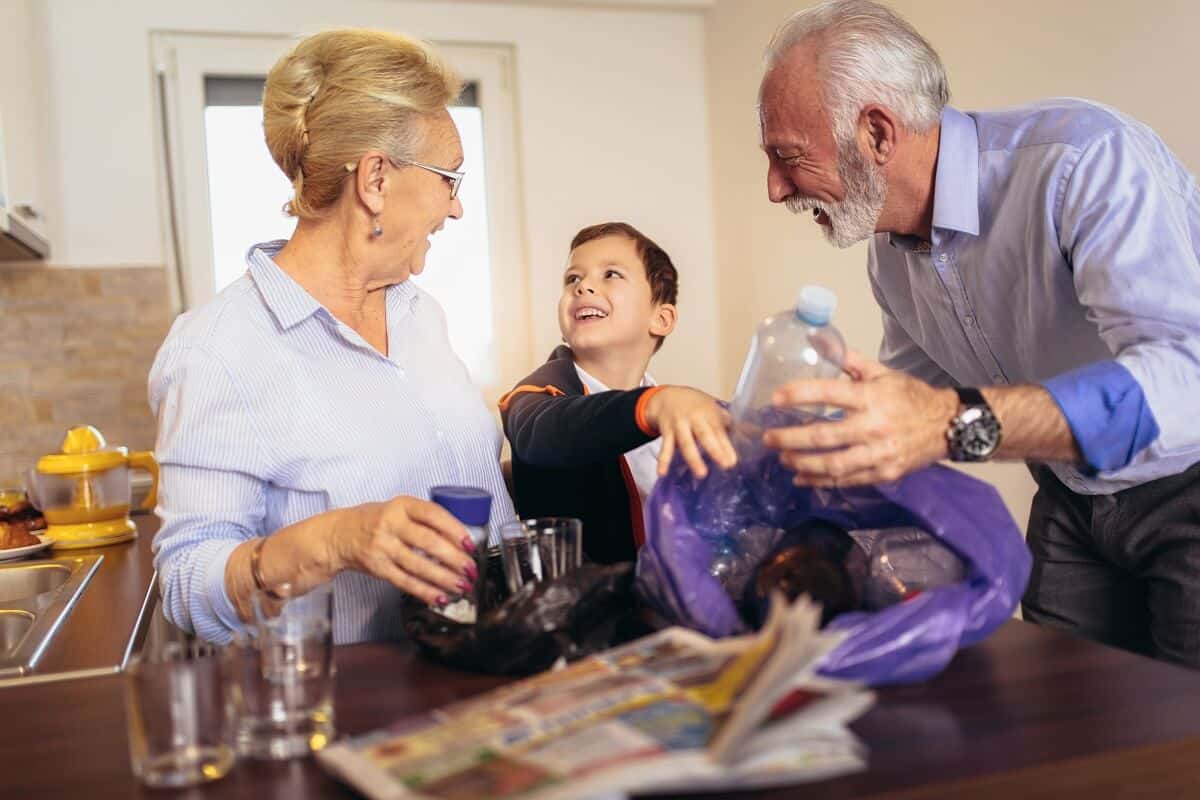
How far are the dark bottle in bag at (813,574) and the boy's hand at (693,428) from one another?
0.36ft

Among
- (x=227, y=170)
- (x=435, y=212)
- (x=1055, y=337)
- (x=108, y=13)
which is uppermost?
(x=108, y=13)

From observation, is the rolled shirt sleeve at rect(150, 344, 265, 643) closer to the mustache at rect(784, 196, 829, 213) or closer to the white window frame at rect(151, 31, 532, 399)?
the mustache at rect(784, 196, 829, 213)

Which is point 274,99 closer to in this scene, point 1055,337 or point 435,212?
point 435,212

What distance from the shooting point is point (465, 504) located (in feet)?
3.53

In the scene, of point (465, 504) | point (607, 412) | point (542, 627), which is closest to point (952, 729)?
point (542, 627)

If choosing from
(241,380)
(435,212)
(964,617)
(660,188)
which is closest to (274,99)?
(435,212)

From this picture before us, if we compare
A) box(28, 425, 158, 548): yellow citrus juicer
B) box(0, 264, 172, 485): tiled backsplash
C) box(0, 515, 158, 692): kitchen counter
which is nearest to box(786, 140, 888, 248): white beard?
box(0, 515, 158, 692): kitchen counter

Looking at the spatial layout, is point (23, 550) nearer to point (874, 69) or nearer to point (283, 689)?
point (283, 689)

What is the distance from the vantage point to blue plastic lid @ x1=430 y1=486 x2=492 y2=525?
3.53ft

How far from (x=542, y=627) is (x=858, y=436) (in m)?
0.34

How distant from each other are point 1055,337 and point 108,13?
3.33 m

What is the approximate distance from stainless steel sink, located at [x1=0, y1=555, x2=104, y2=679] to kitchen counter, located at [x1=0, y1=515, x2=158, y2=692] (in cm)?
1

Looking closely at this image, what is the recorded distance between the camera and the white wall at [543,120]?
3.68 metres

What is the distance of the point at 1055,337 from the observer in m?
1.58
